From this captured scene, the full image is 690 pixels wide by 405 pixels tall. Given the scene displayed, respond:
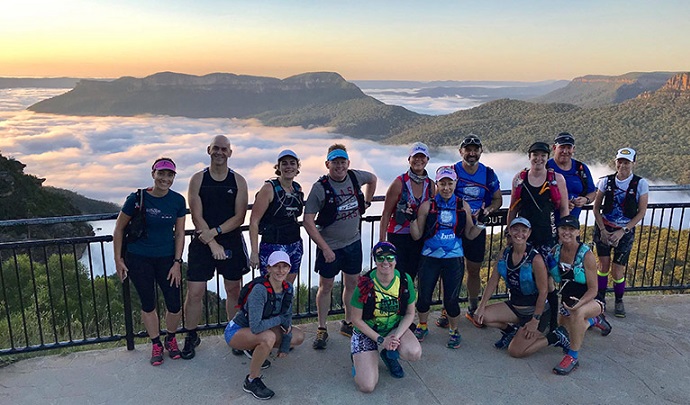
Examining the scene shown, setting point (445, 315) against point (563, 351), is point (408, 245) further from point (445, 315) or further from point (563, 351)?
point (563, 351)

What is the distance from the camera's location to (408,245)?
4695 mm

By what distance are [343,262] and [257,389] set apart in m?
1.29

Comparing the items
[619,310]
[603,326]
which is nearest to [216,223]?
[603,326]

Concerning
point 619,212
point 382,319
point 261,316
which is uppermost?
point 619,212

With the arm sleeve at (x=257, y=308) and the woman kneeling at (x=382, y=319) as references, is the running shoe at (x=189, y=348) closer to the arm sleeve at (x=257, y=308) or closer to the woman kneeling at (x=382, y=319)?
the arm sleeve at (x=257, y=308)

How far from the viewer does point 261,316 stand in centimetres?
393

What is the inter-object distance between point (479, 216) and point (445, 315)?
3.71 feet

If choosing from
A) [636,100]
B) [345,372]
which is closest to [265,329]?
[345,372]

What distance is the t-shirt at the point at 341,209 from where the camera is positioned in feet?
14.0

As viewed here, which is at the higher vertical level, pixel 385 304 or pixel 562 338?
pixel 385 304

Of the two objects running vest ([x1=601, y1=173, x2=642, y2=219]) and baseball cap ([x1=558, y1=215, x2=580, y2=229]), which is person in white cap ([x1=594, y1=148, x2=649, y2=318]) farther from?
baseball cap ([x1=558, y1=215, x2=580, y2=229])

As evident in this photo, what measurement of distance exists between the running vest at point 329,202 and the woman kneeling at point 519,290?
4.52 feet

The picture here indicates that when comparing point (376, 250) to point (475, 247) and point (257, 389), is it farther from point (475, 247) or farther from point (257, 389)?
point (257, 389)

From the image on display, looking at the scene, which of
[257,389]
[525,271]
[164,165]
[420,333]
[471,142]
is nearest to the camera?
[257,389]
